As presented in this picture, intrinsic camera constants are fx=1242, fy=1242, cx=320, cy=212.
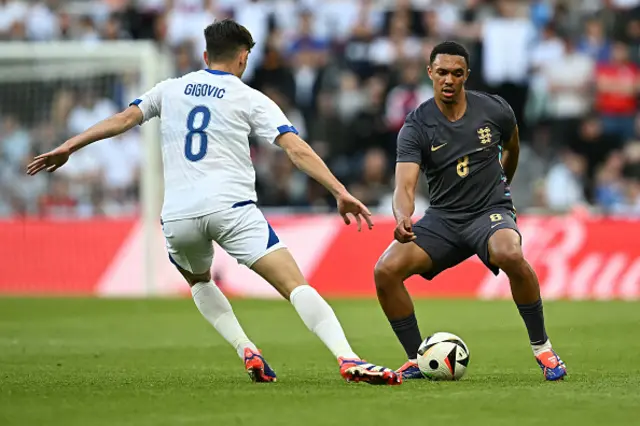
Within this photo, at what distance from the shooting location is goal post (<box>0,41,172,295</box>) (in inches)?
782

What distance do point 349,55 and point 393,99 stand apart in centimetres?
135

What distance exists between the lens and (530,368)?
9.05 meters

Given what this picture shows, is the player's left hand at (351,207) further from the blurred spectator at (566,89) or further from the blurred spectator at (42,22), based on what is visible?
the blurred spectator at (42,22)

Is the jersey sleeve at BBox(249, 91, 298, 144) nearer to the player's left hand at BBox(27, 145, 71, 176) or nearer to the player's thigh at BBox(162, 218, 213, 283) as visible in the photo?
the player's thigh at BBox(162, 218, 213, 283)

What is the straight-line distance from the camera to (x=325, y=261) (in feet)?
62.3

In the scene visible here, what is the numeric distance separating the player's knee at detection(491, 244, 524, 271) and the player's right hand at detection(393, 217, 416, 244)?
0.56 metres

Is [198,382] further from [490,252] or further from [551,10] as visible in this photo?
[551,10]

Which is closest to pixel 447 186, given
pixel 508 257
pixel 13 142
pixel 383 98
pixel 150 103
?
pixel 508 257

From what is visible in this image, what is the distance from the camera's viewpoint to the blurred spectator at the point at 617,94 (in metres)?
20.0

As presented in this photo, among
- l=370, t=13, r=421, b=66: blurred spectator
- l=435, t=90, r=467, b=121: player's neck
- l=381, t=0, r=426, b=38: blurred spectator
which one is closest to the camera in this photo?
l=435, t=90, r=467, b=121: player's neck

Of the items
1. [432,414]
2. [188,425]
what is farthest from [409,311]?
[188,425]

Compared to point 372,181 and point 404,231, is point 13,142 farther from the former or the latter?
point 404,231

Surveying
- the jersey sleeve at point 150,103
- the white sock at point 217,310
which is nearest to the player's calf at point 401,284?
the white sock at point 217,310

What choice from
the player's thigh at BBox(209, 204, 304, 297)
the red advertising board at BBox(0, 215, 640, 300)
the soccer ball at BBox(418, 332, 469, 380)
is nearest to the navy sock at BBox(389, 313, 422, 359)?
the soccer ball at BBox(418, 332, 469, 380)
